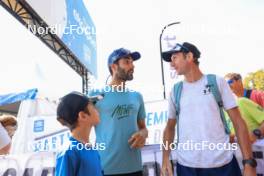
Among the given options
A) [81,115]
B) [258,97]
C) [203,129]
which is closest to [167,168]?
[203,129]

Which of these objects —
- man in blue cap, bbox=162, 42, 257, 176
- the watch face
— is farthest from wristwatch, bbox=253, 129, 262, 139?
man in blue cap, bbox=162, 42, 257, 176

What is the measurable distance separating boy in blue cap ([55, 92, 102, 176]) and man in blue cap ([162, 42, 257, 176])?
2.15ft

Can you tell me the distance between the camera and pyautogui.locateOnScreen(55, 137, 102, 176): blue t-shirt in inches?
62.9

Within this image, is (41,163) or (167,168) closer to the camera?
(167,168)

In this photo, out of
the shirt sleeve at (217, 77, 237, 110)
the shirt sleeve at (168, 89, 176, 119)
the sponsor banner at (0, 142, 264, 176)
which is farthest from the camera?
the sponsor banner at (0, 142, 264, 176)

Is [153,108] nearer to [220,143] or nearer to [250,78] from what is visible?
[220,143]

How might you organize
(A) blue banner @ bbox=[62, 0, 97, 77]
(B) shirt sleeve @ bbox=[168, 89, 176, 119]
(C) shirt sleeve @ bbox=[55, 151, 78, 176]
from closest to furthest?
(C) shirt sleeve @ bbox=[55, 151, 78, 176]
(B) shirt sleeve @ bbox=[168, 89, 176, 119]
(A) blue banner @ bbox=[62, 0, 97, 77]

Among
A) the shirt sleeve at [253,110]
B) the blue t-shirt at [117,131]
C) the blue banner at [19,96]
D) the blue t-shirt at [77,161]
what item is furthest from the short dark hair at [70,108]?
the blue banner at [19,96]

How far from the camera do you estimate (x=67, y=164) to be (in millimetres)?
1598

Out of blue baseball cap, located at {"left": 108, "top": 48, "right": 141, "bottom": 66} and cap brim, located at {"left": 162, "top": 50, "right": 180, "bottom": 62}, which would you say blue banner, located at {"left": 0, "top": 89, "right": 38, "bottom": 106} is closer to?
blue baseball cap, located at {"left": 108, "top": 48, "right": 141, "bottom": 66}

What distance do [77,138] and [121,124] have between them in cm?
53

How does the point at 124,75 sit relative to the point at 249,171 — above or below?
above

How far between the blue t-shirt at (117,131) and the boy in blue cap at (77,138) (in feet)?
1.14

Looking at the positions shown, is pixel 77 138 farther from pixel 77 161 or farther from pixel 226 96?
pixel 226 96
